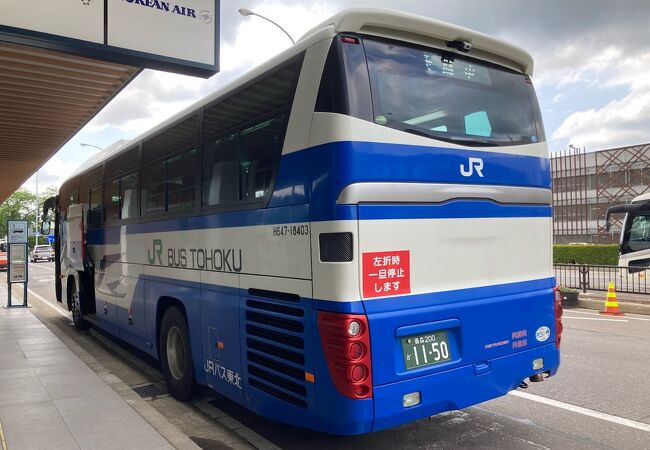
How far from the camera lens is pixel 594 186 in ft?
173

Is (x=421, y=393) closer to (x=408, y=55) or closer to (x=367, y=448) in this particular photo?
(x=367, y=448)

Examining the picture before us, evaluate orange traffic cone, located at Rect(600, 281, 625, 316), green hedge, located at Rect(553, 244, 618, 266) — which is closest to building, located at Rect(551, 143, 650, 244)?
green hedge, located at Rect(553, 244, 618, 266)

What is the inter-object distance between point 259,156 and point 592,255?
1186 inches

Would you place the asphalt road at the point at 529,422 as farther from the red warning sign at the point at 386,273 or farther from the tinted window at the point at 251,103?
the tinted window at the point at 251,103

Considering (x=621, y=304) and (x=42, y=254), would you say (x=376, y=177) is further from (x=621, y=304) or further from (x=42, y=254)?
(x=42, y=254)

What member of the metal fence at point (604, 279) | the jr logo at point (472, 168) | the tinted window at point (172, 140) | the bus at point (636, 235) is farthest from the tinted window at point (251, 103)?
the bus at point (636, 235)

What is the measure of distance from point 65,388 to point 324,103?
4.63 meters

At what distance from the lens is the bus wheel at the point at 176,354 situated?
5762 millimetres

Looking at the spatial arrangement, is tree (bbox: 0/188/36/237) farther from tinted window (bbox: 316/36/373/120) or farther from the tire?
tinted window (bbox: 316/36/373/120)

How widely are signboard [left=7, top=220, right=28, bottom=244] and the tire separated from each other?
17.5 ft

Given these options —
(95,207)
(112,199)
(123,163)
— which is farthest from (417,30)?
(95,207)

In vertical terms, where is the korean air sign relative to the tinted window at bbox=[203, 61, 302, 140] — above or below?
above

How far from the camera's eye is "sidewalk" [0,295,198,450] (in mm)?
4379

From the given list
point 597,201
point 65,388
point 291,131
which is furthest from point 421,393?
point 597,201
